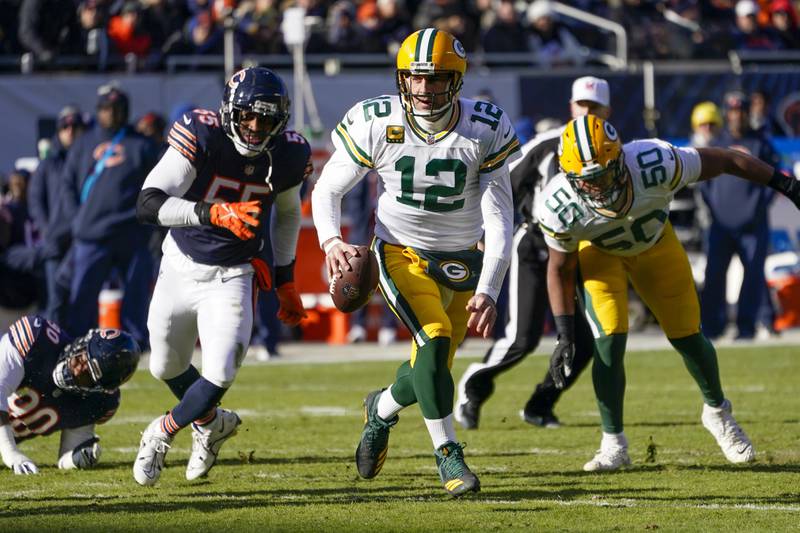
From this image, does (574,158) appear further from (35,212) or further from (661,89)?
(661,89)

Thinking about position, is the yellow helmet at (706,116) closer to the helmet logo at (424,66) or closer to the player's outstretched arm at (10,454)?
the helmet logo at (424,66)

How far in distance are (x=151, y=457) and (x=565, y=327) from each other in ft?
5.84

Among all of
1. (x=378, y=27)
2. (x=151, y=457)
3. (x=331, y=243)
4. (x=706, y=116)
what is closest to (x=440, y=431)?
(x=331, y=243)

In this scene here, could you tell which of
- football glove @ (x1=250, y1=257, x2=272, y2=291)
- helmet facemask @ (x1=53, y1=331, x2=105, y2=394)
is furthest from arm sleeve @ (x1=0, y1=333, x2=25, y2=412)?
football glove @ (x1=250, y1=257, x2=272, y2=291)

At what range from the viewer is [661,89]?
48.7 ft

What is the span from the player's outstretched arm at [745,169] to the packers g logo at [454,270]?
1.18 m

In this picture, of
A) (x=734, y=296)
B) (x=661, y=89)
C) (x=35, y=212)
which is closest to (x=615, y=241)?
(x=35, y=212)

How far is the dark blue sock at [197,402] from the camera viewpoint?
5688mm

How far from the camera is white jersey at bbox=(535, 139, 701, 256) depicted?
6016mm

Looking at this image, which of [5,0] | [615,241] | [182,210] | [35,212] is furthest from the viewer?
[5,0]

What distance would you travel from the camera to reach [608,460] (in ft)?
20.1

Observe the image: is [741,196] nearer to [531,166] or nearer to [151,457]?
[531,166]

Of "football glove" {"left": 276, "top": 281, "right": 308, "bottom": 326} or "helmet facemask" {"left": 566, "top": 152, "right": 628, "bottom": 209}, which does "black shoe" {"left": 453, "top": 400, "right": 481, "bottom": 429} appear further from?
"helmet facemask" {"left": 566, "top": 152, "right": 628, "bottom": 209}

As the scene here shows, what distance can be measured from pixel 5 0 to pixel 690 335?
10246 mm
